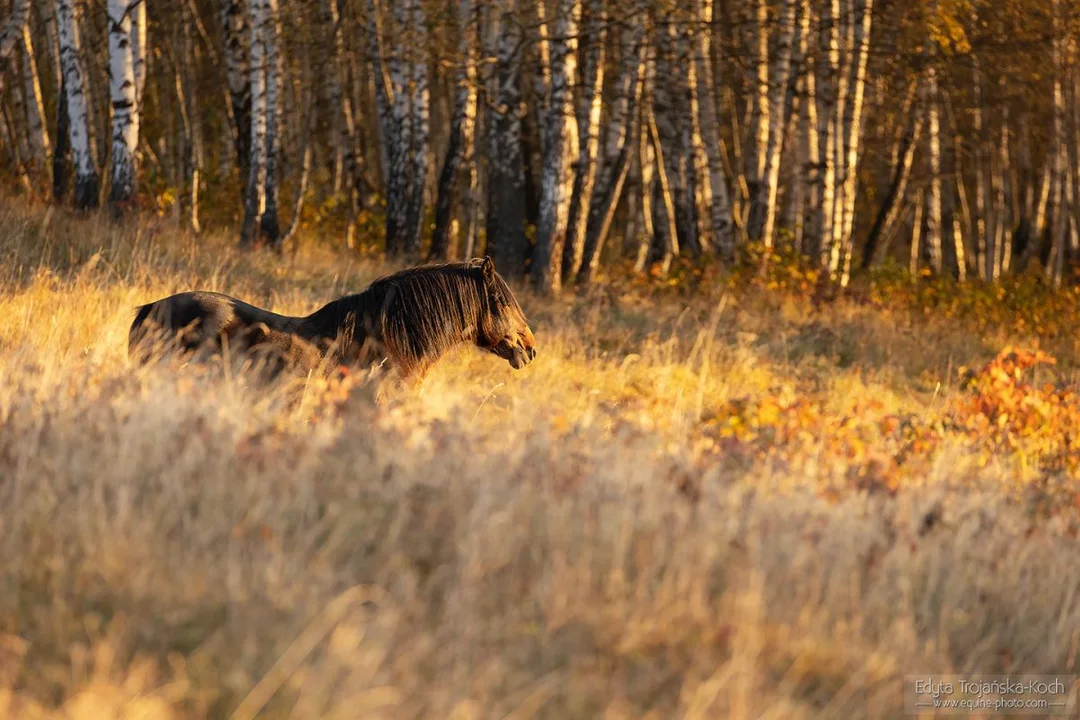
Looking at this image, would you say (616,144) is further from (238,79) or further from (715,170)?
(238,79)

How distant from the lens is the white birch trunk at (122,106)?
46.0 feet

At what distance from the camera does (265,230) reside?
17312 millimetres

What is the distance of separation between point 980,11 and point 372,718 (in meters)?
20.8

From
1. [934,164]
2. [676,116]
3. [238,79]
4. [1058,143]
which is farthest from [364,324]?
[1058,143]

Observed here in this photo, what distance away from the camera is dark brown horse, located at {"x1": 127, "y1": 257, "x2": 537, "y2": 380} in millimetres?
7055

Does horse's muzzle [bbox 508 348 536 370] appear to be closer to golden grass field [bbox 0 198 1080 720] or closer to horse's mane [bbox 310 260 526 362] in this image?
horse's mane [bbox 310 260 526 362]

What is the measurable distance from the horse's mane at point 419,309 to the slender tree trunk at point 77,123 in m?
8.36

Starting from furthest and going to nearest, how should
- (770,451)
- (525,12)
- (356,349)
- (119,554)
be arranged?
(525,12) → (356,349) → (770,451) → (119,554)

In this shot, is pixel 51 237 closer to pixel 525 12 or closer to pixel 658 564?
pixel 525 12

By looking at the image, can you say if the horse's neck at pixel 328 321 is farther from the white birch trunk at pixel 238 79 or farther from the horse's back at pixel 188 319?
the white birch trunk at pixel 238 79

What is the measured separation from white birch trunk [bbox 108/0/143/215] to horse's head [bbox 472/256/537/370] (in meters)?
8.02

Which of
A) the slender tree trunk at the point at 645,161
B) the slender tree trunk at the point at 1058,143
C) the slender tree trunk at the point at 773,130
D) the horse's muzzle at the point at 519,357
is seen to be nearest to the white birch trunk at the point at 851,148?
the slender tree trunk at the point at 773,130

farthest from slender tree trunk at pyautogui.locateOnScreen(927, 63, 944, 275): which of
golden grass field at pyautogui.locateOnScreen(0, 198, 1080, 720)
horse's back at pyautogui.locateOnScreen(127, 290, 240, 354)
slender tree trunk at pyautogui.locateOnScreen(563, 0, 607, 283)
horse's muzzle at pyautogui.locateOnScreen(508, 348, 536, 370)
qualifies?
golden grass field at pyautogui.locateOnScreen(0, 198, 1080, 720)

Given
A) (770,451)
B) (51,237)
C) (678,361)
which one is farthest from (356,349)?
(51,237)
